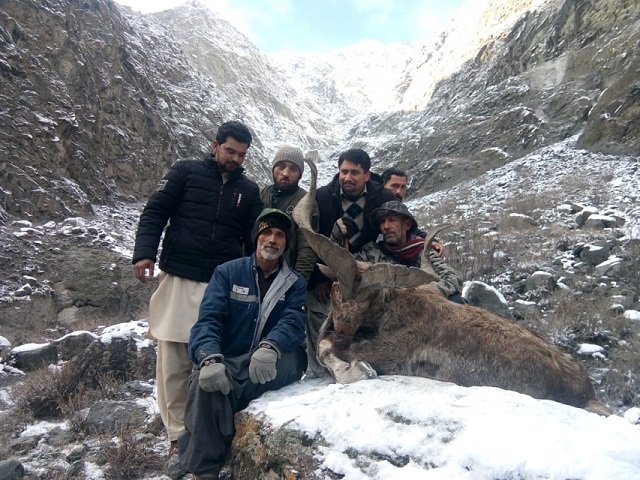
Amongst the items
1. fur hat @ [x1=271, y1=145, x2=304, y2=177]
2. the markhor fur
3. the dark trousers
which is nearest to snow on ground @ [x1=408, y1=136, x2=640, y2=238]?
the markhor fur

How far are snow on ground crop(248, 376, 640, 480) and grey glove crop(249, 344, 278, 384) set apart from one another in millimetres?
199

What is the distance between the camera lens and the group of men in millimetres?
3311

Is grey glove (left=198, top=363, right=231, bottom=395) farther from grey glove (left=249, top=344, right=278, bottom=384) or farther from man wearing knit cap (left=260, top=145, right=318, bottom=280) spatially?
man wearing knit cap (left=260, top=145, right=318, bottom=280)

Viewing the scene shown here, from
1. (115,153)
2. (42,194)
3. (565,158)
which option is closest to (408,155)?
(565,158)

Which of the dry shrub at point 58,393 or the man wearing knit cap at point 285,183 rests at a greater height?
the man wearing knit cap at point 285,183

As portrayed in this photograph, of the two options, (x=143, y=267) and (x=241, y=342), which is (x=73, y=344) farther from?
(x=241, y=342)

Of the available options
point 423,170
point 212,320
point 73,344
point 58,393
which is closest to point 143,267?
point 212,320

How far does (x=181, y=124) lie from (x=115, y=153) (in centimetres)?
693

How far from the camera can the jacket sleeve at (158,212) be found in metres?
4.45

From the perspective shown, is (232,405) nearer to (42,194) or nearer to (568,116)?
(42,194)

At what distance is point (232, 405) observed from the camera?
3.33 metres

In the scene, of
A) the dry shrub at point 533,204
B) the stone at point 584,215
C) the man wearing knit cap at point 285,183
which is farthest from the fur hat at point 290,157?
the dry shrub at point 533,204

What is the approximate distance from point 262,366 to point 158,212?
1989mm

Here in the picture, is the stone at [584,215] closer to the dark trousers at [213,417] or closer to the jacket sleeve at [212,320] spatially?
the jacket sleeve at [212,320]
